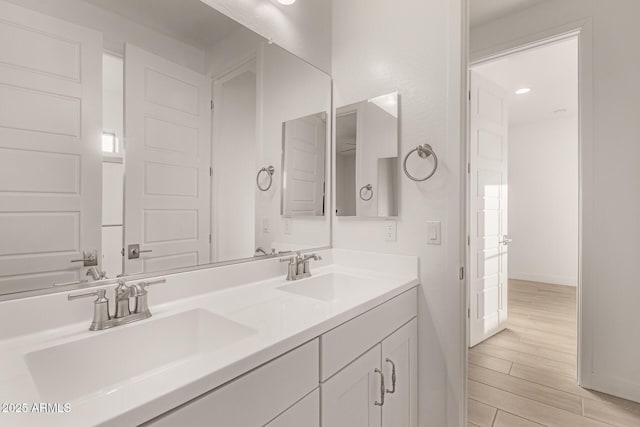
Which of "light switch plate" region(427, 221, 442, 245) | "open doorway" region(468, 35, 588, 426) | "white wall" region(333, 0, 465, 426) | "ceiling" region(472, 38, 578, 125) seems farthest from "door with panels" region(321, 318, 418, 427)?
"ceiling" region(472, 38, 578, 125)

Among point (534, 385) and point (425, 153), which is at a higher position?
point (425, 153)

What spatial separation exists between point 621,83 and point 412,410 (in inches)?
91.2

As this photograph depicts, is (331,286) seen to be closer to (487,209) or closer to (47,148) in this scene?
(47,148)

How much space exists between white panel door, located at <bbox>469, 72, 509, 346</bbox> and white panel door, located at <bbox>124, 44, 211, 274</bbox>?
6.88 feet

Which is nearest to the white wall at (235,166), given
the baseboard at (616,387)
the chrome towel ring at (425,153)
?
the chrome towel ring at (425,153)

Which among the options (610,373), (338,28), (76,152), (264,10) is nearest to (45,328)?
(76,152)

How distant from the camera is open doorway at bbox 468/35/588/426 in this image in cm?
199

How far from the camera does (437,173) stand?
1.48 meters

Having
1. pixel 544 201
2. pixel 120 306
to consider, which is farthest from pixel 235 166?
pixel 544 201

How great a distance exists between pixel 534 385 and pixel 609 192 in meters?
1.35

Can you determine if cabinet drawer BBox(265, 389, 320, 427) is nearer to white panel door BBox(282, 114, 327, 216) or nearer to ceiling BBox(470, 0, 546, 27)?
white panel door BBox(282, 114, 327, 216)

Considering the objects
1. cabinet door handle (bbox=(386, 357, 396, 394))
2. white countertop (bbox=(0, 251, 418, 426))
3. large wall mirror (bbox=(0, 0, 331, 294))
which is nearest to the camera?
white countertop (bbox=(0, 251, 418, 426))

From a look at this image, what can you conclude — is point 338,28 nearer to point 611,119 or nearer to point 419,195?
point 419,195

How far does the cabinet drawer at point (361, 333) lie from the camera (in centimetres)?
96
